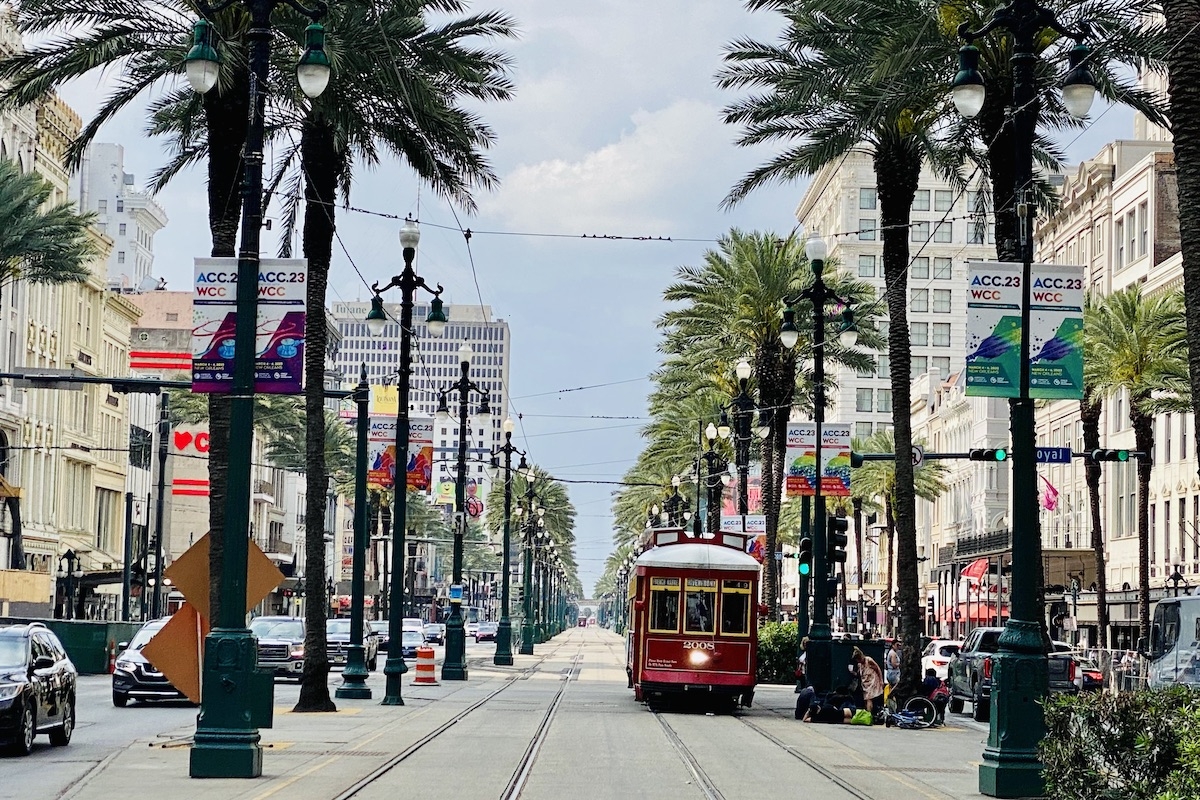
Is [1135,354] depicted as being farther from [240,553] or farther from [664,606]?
[240,553]

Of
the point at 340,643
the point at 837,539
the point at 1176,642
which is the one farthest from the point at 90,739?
the point at 340,643

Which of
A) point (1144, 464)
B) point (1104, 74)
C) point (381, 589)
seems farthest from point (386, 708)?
point (381, 589)

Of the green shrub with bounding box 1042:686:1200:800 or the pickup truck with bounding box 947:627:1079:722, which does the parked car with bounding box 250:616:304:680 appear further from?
the green shrub with bounding box 1042:686:1200:800

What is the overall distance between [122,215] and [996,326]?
153 meters

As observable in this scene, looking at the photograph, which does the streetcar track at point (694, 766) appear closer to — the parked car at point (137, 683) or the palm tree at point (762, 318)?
the parked car at point (137, 683)

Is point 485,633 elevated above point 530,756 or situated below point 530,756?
below

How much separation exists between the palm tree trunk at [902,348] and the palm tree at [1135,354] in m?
20.7

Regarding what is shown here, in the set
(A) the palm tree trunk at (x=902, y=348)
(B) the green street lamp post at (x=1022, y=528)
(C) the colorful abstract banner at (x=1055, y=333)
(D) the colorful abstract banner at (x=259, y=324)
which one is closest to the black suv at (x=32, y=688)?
(D) the colorful abstract banner at (x=259, y=324)

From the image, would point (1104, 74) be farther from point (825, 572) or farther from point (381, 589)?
point (381, 589)

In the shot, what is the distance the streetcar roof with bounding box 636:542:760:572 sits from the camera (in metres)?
35.9

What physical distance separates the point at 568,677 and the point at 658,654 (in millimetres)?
21314

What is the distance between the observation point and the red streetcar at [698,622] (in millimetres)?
35594

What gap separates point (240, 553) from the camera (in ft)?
62.9

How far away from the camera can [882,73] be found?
86.9 feet
